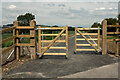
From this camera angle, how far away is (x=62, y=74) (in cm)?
462

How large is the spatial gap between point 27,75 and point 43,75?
57 centimetres

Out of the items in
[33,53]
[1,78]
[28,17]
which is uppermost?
[28,17]

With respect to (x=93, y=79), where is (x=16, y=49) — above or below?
above

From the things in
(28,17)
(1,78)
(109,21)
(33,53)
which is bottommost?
(1,78)

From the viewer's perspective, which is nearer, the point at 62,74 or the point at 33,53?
the point at 62,74

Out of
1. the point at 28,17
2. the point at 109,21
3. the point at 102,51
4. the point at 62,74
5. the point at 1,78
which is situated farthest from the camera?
the point at 28,17

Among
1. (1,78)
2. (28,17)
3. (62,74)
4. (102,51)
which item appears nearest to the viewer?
(1,78)

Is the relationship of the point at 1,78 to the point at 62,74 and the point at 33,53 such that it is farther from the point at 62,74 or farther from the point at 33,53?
the point at 33,53

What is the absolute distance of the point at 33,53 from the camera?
707 centimetres

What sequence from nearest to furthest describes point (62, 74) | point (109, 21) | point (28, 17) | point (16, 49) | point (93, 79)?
point (93, 79), point (62, 74), point (16, 49), point (109, 21), point (28, 17)

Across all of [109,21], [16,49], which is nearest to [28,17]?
[109,21]

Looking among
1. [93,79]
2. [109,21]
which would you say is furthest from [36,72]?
[109,21]

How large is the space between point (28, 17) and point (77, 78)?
254ft

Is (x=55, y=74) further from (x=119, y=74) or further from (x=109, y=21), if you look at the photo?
(x=109, y=21)
